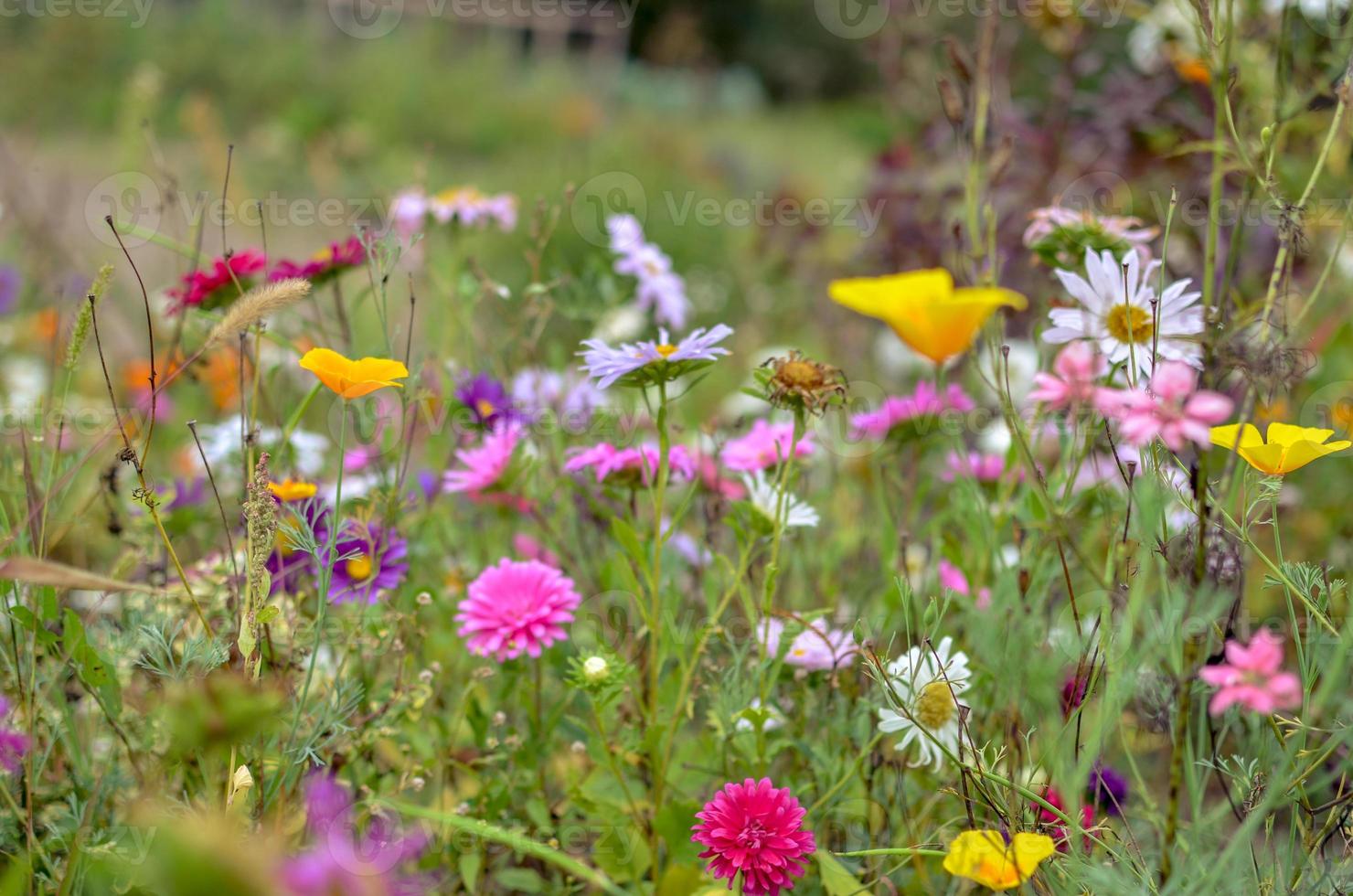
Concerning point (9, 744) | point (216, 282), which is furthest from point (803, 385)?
point (9, 744)

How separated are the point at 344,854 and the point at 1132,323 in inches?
25.5

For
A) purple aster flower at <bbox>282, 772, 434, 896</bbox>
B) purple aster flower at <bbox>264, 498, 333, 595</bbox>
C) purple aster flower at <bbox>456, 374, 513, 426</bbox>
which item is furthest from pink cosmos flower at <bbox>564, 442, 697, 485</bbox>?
purple aster flower at <bbox>282, 772, 434, 896</bbox>

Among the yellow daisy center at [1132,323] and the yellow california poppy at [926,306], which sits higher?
the yellow california poppy at [926,306]

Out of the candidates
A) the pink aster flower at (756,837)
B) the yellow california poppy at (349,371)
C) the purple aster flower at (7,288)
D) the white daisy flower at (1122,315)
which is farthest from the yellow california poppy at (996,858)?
the purple aster flower at (7,288)

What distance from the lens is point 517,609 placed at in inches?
33.0

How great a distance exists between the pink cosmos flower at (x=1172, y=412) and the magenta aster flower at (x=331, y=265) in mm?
688

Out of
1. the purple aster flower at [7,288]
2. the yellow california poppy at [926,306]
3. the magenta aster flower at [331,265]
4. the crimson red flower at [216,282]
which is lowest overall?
the purple aster flower at [7,288]

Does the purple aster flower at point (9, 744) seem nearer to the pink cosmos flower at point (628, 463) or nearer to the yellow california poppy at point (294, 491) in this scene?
the yellow california poppy at point (294, 491)

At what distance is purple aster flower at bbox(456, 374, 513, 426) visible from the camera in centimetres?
101

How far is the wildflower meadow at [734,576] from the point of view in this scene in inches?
23.9

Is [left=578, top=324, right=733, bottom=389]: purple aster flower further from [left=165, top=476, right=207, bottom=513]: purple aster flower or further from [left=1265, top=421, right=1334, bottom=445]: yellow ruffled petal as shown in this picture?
[left=165, top=476, right=207, bottom=513]: purple aster flower

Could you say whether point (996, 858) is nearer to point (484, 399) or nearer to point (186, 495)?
point (484, 399)

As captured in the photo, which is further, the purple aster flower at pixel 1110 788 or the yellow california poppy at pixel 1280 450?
the purple aster flower at pixel 1110 788

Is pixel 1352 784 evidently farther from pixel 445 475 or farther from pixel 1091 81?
pixel 1091 81
